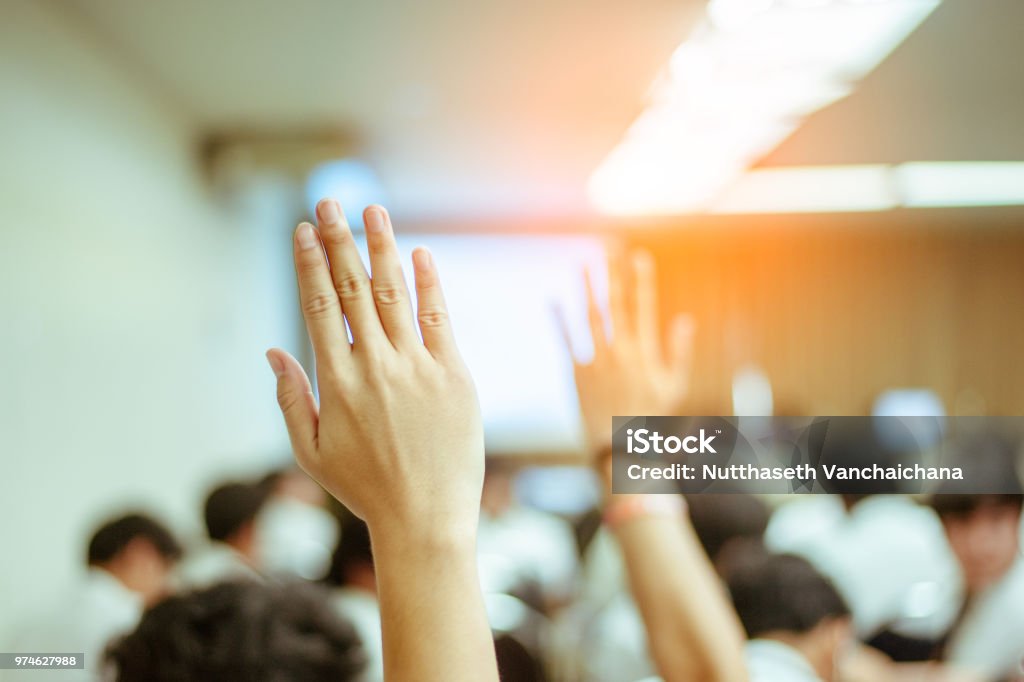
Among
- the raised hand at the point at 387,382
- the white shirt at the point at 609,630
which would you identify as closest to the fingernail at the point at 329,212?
the raised hand at the point at 387,382

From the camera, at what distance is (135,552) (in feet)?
5.74

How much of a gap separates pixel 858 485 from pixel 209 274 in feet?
9.30

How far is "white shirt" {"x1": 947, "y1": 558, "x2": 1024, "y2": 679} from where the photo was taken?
0.95 meters

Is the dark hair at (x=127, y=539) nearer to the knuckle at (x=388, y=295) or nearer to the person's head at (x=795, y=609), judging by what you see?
the person's head at (x=795, y=609)

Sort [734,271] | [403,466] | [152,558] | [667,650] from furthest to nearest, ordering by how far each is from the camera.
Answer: [734,271]
[152,558]
[667,650]
[403,466]

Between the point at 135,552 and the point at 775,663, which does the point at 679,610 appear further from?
the point at 135,552

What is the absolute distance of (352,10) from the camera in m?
1.61

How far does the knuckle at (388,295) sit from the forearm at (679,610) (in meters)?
0.38

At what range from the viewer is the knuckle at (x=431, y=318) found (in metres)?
0.43

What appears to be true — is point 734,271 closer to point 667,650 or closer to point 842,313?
point 842,313

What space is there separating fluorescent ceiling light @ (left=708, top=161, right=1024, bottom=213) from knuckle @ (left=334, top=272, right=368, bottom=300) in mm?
840

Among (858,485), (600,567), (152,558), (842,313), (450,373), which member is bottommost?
(600,567)

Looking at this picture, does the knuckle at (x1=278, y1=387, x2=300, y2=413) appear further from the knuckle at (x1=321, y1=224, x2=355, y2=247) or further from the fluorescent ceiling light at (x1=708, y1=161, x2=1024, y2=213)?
the fluorescent ceiling light at (x1=708, y1=161, x2=1024, y2=213)

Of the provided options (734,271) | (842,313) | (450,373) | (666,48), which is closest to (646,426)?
(450,373)
